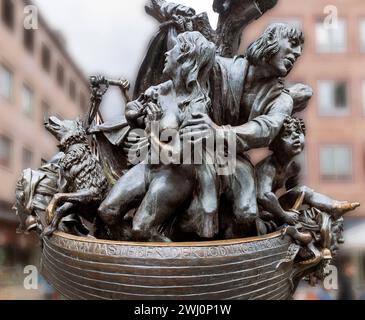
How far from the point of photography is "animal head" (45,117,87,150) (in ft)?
7.91

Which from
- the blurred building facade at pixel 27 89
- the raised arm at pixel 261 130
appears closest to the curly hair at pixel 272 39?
the raised arm at pixel 261 130

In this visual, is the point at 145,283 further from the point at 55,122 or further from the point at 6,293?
the point at 6,293

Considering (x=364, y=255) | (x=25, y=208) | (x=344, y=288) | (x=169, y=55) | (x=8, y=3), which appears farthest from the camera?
(x=8, y=3)

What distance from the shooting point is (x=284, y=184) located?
2.52 metres

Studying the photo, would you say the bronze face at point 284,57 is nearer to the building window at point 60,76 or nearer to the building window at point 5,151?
the building window at point 5,151

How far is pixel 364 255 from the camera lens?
22.1ft

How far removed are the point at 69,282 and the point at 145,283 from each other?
366 mm

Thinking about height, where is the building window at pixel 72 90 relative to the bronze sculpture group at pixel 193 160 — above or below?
above

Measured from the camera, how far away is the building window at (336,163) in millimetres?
8867

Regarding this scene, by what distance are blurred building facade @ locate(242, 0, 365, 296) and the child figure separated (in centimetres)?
621

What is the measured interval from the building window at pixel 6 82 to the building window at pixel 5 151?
2.17ft

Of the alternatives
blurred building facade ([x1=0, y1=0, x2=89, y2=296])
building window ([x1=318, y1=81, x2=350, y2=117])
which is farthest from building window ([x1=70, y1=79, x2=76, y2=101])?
building window ([x1=318, y1=81, x2=350, y2=117])

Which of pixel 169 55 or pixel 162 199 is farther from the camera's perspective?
pixel 169 55
